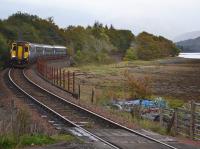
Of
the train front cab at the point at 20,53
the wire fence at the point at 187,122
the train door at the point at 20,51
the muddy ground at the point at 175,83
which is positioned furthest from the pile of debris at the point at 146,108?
the train front cab at the point at 20,53

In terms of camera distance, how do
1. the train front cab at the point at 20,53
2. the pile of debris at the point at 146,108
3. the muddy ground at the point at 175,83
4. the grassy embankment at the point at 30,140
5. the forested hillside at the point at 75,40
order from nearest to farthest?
the grassy embankment at the point at 30,140 < the pile of debris at the point at 146,108 < the muddy ground at the point at 175,83 < the train front cab at the point at 20,53 < the forested hillside at the point at 75,40

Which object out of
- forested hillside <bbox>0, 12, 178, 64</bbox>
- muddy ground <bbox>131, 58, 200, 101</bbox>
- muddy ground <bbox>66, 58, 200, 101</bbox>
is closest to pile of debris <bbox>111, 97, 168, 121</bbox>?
muddy ground <bbox>66, 58, 200, 101</bbox>

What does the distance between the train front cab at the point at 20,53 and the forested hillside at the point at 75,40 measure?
1544 mm

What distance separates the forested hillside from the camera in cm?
8981

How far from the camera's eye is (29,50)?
211 feet

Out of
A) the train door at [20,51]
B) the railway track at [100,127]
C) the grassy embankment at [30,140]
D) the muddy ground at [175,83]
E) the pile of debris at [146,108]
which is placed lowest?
the muddy ground at [175,83]

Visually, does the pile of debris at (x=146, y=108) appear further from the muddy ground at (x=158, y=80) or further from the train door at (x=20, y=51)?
the train door at (x=20, y=51)

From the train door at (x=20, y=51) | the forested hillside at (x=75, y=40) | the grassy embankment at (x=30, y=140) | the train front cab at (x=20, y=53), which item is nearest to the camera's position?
the grassy embankment at (x=30, y=140)

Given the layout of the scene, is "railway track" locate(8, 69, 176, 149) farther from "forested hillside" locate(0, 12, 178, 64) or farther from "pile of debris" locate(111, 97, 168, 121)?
"forested hillside" locate(0, 12, 178, 64)

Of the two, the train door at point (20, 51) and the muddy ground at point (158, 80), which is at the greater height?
the train door at point (20, 51)

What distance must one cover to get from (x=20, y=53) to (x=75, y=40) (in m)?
79.9

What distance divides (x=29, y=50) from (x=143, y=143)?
4885 cm

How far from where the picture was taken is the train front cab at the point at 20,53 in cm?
6331

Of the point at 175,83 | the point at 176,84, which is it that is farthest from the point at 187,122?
the point at 175,83
